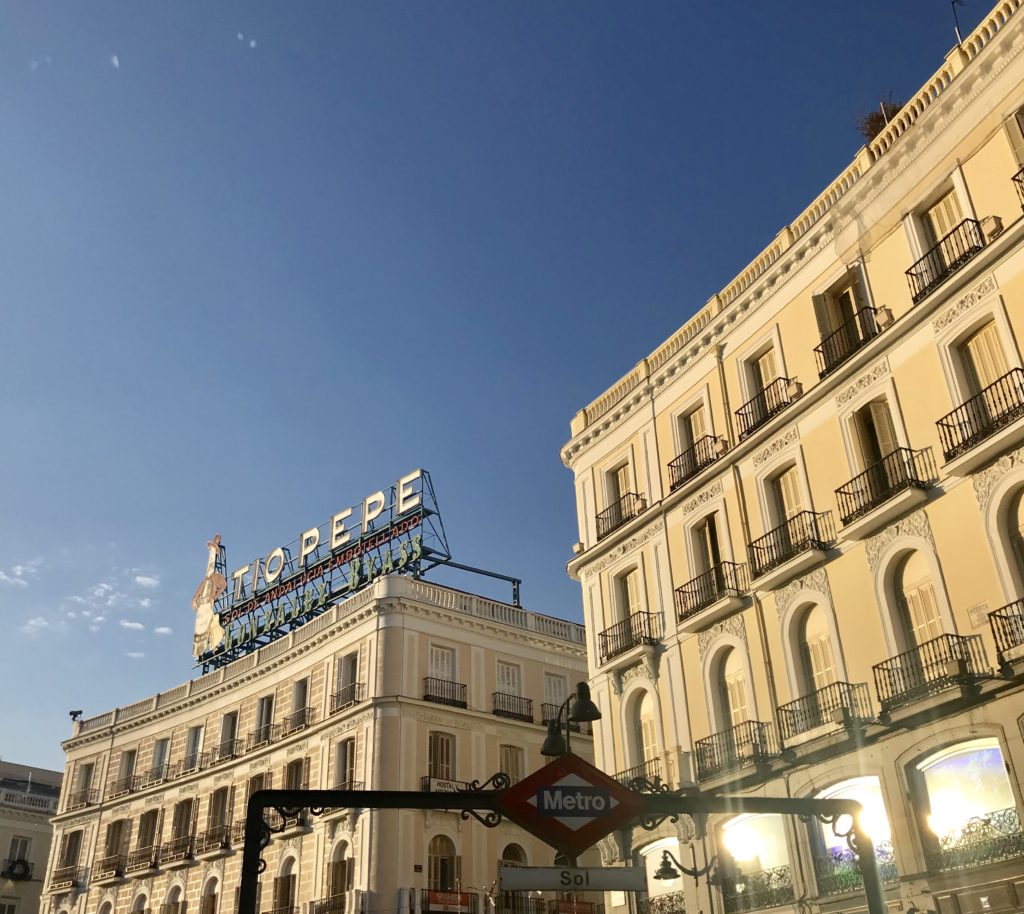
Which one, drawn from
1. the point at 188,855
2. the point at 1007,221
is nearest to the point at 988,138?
the point at 1007,221

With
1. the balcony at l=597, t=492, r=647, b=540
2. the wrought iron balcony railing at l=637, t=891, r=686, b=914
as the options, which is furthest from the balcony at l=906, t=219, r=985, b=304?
the wrought iron balcony railing at l=637, t=891, r=686, b=914

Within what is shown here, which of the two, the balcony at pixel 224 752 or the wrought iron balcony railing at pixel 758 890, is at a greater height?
the balcony at pixel 224 752

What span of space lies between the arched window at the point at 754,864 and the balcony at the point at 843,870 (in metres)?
0.83

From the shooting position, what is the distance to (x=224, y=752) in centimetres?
4812

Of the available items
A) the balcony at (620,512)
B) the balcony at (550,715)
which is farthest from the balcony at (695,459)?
the balcony at (550,715)

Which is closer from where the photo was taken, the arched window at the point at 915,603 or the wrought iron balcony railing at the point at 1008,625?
the wrought iron balcony railing at the point at 1008,625

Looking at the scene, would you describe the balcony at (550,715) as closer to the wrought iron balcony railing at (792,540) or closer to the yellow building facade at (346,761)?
the yellow building facade at (346,761)

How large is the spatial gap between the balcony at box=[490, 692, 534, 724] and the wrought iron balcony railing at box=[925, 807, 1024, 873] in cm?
2496

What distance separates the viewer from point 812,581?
24.9 meters

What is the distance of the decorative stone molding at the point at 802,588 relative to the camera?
24.5 m

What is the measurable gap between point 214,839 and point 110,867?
841 cm

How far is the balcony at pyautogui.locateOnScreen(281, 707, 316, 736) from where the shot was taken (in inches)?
1710

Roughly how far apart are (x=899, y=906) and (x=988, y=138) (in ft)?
53.3

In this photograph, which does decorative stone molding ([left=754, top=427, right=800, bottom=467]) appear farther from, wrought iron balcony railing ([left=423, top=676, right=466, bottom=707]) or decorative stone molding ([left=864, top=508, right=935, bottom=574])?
wrought iron balcony railing ([left=423, top=676, right=466, bottom=707])
